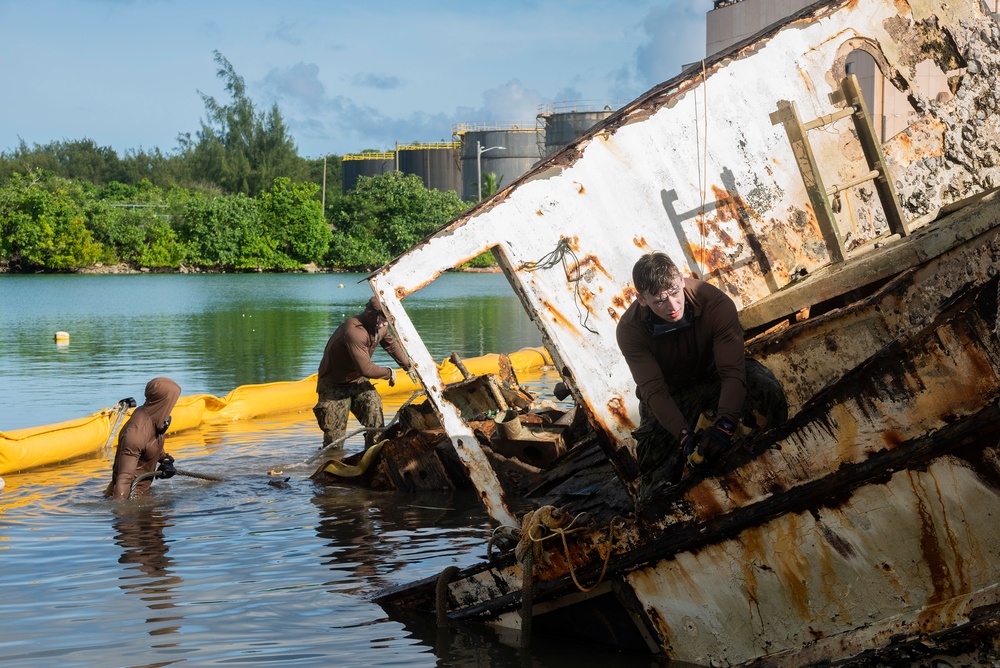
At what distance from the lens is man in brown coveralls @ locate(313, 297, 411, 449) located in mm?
11102

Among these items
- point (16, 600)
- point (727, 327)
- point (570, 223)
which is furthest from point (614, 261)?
point (16, 600)

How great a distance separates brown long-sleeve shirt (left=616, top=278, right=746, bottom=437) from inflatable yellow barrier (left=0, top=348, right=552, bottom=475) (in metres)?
3.70

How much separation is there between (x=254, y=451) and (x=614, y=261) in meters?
7.34

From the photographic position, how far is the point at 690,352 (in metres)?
5.51

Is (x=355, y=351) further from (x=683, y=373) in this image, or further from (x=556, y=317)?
(x=683, y=373)

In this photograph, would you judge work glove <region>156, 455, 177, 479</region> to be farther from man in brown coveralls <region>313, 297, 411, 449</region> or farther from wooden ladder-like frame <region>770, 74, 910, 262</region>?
wooden ladder-like frame <region>770, 74, 910, 262</region>

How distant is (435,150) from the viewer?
8931 centimetres

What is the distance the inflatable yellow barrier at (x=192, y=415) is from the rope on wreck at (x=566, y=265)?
2411 millimetres

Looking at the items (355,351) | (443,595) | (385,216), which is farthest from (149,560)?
(385,216)

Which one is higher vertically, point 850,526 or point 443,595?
point 850,526

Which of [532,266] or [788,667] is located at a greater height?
[532,266]

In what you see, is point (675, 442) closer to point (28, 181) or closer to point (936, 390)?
point (936, 390)

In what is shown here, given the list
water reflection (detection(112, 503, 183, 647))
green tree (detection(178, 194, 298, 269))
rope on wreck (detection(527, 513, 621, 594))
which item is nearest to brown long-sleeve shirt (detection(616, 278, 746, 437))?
rope on wreck (detection(527, 513, 621, 594))

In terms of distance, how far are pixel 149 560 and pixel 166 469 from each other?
1.85m
